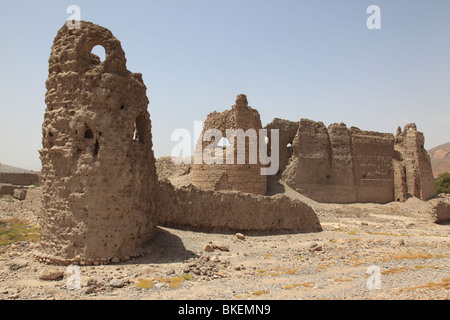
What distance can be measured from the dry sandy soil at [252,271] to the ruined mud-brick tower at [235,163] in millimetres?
6610

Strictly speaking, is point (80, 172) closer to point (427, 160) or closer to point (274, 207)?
point (274, 207)

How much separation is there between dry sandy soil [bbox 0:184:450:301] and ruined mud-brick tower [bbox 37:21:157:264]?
Result: 0.57m

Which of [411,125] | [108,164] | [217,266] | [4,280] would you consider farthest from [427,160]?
[4,280]

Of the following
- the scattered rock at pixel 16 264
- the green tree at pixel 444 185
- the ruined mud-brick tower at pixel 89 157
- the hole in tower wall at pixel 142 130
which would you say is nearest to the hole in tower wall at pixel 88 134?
the ruined mud-brick tower at pixel 89 157

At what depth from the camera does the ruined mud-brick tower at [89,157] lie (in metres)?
7.98

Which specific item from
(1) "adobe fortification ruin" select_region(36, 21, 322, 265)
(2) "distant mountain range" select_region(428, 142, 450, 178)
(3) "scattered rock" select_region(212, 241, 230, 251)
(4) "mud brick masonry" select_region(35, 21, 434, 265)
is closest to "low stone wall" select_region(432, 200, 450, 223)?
(4) "mud brick masonry" select_region(35, 21, 434, 265)

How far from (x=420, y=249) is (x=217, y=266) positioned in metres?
6.51

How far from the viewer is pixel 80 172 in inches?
316

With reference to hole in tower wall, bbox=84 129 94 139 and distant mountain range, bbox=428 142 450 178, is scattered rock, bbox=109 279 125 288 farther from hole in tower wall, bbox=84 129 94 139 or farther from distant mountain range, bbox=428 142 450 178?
distant mountain range, bbox=428 142 450 178

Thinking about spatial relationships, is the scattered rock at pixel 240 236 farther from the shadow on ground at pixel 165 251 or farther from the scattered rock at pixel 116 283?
the scattered rock at pixel 116 283

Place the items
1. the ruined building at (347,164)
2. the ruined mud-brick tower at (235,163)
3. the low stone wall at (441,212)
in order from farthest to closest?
1. the ruined building at (347,164)
2. the ruined mud-brick tower at (235,163)
3. the low stone wall at (441,212)

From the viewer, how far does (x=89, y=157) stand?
8078mm

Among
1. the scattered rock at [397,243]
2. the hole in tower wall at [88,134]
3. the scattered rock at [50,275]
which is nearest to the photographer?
the scattered rock at [50,275]

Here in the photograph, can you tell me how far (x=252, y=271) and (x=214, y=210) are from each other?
3.72 m
